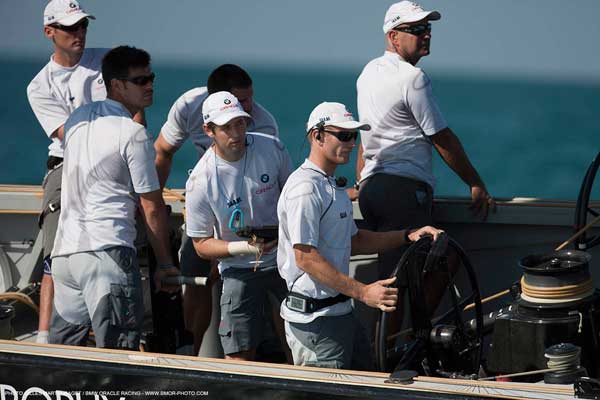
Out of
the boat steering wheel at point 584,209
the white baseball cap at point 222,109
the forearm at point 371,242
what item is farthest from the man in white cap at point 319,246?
the boat steering wheel at point 584,209

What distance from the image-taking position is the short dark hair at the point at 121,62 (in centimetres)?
493

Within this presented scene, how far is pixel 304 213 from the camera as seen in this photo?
4410 millimetres

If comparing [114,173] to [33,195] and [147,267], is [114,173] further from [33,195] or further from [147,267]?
[33,195]

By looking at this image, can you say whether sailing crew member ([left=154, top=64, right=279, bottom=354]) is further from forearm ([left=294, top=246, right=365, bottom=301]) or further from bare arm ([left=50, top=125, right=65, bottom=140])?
forearm ([left=294, top=246, right=365, bottom=301])

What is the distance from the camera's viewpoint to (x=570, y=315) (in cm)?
447

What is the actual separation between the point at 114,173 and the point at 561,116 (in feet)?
147

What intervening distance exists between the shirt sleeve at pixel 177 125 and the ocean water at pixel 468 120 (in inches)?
714

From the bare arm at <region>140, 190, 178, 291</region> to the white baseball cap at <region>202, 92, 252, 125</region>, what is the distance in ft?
1.13

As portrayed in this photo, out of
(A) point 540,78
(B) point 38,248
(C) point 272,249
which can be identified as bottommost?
(A) point 540,78

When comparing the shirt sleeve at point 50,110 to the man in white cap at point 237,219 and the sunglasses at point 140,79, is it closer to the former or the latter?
the sunglasses at point 140,79

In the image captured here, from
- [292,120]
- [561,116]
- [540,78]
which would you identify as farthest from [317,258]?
[540,78]

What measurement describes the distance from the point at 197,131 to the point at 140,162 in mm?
984

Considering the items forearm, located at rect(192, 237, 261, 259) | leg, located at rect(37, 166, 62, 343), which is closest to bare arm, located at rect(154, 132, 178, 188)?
leg, located at rect(37, 166, 62, 343)

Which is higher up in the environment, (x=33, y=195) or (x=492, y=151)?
(x=33, y=195)
